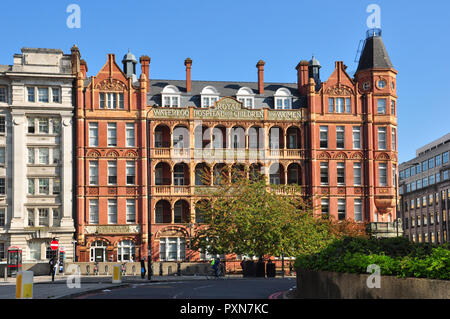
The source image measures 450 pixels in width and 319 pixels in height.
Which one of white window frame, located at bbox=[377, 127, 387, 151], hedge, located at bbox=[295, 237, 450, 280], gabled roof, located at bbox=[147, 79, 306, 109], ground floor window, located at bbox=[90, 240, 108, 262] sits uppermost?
gabled roof, located at bbox=[147, 79, 306, 109]

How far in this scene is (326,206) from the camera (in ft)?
238

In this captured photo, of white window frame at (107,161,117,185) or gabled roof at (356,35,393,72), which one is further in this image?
gabled roof at (356,35,393,72)

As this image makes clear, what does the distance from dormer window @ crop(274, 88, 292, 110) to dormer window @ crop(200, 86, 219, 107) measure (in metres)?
6.14

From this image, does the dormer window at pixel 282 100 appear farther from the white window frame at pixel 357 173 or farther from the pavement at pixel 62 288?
the pavement at pixel 62 288

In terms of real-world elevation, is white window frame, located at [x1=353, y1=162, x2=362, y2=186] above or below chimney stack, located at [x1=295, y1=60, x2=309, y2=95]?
below

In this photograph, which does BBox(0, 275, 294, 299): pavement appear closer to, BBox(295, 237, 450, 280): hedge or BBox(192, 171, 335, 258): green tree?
BBox(295, 237, 450, 280): hedge

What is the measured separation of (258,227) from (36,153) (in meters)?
23.1

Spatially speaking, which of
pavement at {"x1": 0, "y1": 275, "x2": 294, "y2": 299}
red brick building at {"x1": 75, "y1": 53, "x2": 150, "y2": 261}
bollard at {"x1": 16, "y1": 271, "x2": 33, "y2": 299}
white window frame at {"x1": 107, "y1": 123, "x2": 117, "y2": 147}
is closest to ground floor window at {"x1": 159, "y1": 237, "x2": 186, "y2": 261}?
red brick building at {"x1": 75, "y1": 53, "x2": 150, "y2": 261}

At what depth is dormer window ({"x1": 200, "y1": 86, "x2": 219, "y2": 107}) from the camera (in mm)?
72688

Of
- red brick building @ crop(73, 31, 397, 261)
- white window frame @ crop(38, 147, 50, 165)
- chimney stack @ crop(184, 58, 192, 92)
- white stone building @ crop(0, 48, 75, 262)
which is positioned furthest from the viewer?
chimney stack @ crop(184, 58, 192, 92)

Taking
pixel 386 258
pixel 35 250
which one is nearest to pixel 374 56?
pixel 35 250

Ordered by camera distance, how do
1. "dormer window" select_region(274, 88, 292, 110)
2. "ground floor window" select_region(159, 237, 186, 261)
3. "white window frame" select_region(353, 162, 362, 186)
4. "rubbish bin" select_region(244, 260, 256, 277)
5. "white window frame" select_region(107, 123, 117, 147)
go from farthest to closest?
"dormer window" select_region(274, 88, 292, 110) → "white window frame" select_region(353, 162, 362, 186) → "white window frame" select_region(107, 123, 117, 147) → "ground floor window" select_region(159, 237, 186, 261) → "rubbish bin" select_region(244, 260, 256, 277)

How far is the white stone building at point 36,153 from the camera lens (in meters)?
66.4
